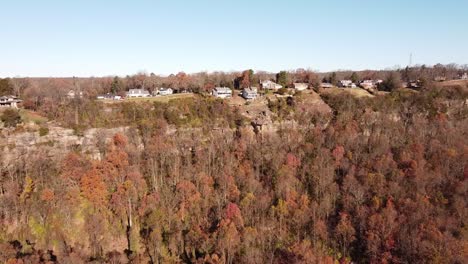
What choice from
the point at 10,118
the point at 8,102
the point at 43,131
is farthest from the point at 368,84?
the point at 8,102

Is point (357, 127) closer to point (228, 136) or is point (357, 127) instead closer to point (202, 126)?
point (228, 136)

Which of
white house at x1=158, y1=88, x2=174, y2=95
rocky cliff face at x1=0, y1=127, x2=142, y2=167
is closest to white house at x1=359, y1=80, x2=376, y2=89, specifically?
white house at x1=158, y1=88, x2=174, y2=95

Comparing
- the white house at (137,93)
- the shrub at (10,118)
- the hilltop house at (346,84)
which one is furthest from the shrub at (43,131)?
the hilltop house at (346,84)

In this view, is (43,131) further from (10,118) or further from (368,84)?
(368,84)

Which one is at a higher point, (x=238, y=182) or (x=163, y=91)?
(x=163, y=91)

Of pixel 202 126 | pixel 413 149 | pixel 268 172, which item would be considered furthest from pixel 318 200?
pixel 202 126

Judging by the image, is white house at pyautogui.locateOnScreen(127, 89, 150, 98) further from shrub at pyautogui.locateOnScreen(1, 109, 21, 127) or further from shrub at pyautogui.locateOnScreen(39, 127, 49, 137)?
shrub at pyautogui.locateOnScreen(1, 109, 21, 127)

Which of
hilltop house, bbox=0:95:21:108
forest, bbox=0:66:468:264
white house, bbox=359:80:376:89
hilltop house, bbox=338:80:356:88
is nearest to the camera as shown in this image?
forest, bbox=0:66:468:264
